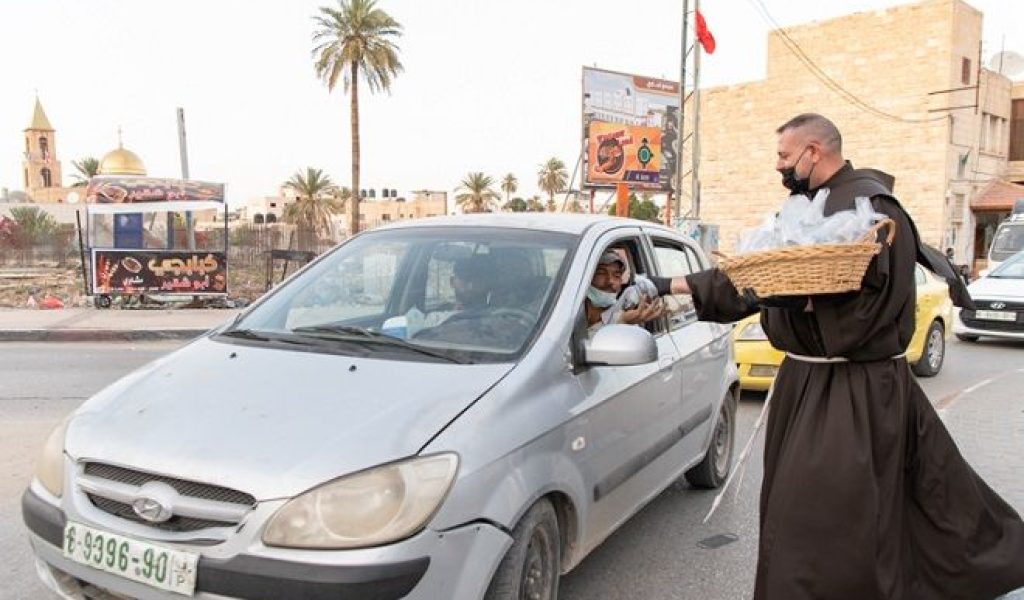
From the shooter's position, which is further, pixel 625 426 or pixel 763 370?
pixel 763 370

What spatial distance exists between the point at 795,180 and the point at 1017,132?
4198 centimetres

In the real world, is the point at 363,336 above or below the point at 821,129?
below

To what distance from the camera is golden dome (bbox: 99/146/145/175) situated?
5858cm

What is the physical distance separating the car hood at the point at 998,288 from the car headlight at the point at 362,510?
1159 cm

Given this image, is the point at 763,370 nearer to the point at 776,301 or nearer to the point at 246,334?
the point at 776,301

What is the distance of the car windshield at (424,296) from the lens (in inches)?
120

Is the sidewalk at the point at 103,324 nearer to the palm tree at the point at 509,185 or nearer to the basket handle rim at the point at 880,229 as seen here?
the basket handle rim at the point at 880,229

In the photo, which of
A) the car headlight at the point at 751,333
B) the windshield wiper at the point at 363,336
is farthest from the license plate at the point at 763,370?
the windshield wiper at the point at 363,336

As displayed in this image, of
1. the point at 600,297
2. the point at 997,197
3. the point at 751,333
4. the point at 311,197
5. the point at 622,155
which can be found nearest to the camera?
the point at 600,297

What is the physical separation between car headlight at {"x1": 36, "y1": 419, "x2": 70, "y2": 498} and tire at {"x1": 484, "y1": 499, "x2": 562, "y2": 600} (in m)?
1.41

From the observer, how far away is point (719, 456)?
16.5 feet

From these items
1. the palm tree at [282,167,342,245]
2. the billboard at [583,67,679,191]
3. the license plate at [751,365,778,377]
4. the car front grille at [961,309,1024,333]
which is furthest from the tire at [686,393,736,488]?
the palm tree at [282,167,342,245]

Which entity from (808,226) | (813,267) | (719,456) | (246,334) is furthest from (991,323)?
(246,334)

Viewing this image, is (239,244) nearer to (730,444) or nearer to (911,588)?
(730,444)
